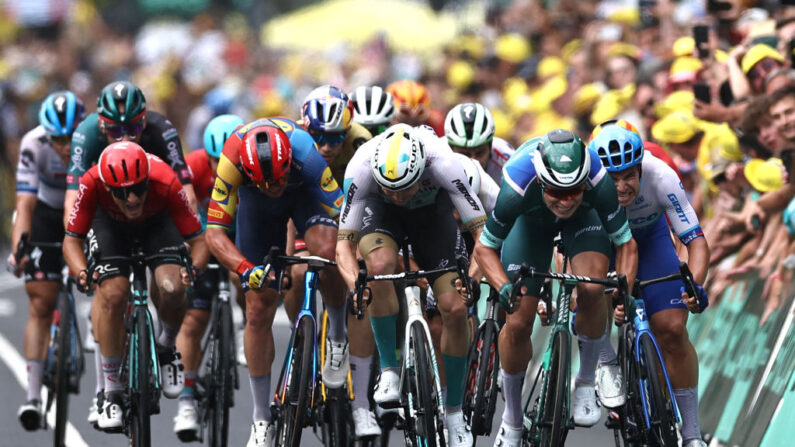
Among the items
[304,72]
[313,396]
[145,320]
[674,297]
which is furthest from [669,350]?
[304,72]

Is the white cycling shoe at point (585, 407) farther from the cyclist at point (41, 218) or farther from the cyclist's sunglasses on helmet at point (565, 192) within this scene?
the cyclist at point (41, 218)

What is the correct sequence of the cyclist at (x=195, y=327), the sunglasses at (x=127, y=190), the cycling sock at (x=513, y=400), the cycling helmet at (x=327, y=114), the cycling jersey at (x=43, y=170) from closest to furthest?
the cycling sock at (x=513, y=400), the sunglasses at (x=127, y=190), the cycling helmet at (x=327, y=114), the cyclist at (x=195, y=327), the cycling jersey at (x=43, y=170)

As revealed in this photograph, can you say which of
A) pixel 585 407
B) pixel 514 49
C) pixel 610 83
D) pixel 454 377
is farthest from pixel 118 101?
pixel 514 49

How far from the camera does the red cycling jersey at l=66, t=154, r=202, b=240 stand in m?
9.32

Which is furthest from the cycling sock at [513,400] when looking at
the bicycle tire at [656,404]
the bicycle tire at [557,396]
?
the bicycle tire at [656,404]

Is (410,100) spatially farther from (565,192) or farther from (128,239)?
(565,192)

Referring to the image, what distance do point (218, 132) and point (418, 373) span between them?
3507 millimetres

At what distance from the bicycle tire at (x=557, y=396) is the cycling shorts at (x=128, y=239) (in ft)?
8.83

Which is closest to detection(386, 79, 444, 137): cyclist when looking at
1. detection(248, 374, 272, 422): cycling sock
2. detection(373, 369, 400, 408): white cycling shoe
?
detection(248, 374, 272, 422): cycling sock

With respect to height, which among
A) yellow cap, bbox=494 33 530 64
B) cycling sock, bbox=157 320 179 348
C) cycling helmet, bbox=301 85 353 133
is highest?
yellow cap, bbox=494 33 530 64

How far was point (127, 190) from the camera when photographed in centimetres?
914

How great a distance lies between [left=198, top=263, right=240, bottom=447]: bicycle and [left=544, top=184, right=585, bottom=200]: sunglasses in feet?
9.47

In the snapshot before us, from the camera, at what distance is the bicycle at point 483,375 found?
915cm

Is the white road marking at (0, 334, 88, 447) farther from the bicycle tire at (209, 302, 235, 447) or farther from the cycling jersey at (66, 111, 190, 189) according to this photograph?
the cycling jersey at (66, 111, 190, 189)
